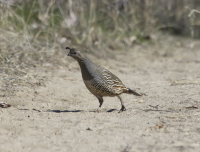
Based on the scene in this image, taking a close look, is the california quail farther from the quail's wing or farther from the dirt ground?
the dirt ground

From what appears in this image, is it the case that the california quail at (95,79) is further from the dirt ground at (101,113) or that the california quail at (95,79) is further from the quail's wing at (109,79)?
the dirt ground at (101,113)

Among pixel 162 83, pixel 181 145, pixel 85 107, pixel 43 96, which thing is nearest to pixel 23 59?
pixel 43 96

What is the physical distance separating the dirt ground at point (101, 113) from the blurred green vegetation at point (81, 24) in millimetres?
520

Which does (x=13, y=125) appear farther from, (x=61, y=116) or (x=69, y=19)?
(x=69, y=19)

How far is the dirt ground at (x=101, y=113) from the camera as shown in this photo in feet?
9.75

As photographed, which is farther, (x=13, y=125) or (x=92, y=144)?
(x=13, y=125)

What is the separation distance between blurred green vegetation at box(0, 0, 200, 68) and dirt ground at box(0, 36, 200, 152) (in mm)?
520

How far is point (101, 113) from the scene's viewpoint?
4.07 meters

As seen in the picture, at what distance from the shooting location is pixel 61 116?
12.9 ft

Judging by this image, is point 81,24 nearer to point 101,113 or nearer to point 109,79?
point 109,79

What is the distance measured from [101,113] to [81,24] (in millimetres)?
4080

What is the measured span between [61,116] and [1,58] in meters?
2.13

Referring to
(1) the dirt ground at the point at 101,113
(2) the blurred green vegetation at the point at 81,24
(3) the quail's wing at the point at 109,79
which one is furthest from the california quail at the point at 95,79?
(2) the blurred green vegetation at the point at 81,24

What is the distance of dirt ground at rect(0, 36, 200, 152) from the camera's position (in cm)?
297
